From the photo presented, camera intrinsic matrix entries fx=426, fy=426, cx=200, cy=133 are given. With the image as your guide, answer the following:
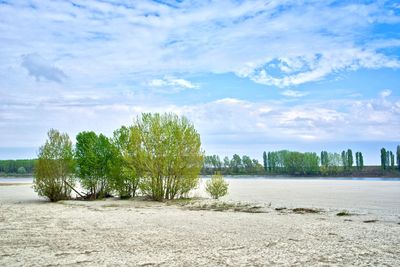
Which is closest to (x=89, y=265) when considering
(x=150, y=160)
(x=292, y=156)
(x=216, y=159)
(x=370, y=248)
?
(x=370, y=248)

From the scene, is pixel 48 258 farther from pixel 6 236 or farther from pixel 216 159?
pixel 216 159

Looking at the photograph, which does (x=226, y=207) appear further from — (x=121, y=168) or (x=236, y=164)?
(x=236, y=164)

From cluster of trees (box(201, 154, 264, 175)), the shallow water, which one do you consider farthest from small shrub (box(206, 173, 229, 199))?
cluster of trees (box(201, 154, 264, 175))

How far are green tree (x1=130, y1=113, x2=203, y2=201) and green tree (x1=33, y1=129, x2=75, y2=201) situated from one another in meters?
5.12

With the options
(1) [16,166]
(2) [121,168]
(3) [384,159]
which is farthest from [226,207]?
(1) [16,166]

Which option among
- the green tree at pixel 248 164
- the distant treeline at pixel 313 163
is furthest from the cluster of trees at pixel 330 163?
the green tree at pixel 248 164

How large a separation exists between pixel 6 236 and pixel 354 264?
432 inches

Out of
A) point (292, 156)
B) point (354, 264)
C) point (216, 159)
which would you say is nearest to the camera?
point (354, 264)

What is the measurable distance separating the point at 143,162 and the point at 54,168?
663 centimetres

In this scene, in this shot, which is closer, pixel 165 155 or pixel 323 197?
pixel 165 155

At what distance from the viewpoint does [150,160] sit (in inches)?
1213

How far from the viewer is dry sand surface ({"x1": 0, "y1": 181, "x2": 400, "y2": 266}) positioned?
10352 millimetres

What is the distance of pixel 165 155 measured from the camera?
30797mm

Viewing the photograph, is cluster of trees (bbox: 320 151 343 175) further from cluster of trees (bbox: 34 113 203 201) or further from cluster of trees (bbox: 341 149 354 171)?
cluster of trees (bbox: 34 113 203 201)
